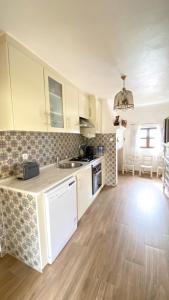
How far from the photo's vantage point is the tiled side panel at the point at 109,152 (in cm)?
361

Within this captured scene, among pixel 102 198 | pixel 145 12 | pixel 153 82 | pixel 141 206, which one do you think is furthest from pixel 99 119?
pixel 145 12

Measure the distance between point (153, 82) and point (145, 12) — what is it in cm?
176

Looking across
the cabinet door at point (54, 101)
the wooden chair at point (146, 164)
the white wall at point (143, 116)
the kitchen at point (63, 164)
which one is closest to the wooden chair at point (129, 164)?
the white wall at point (143, 116)

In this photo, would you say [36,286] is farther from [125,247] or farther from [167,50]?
[167,50]

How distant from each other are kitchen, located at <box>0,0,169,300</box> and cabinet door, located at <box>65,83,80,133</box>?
17mm

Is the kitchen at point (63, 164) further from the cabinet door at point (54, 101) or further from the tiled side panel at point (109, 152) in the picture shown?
the tiled side panel at point (109, 152)

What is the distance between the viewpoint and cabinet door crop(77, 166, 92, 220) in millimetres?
2195

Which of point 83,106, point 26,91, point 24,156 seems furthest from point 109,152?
A: point 26,91

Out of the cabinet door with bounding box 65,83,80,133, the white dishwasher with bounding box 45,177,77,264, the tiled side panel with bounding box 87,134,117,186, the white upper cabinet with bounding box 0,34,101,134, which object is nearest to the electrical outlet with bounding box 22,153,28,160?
the white upper cabinet with bounding box 0,34,101,134

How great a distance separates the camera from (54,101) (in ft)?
6.52

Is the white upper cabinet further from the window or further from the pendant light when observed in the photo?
the window

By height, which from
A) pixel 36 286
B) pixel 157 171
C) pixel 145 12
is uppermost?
pixel 145 12

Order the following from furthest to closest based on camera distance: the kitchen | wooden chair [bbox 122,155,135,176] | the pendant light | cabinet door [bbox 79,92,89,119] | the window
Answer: wooden chair [bbox 122,155,135,176] < the window < cabinet door [bbox 79,92,89,119] < the pendant light < the kitchen

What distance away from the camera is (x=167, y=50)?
1564 millimetres
